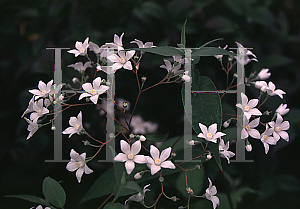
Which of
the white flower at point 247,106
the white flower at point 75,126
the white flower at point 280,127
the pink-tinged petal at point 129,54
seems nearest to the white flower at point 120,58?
the pink-tinged petal at point 129,54

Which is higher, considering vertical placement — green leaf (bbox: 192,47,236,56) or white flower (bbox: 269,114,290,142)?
green leaf (bbox: 192,47,236,56)

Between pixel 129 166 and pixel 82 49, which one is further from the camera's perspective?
pixel 82 49

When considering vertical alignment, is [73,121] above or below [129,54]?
below

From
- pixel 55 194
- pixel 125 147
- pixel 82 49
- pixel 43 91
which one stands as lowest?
pixel 55 194

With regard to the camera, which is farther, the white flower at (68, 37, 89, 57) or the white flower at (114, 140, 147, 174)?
the white flower at (68, 37, 89, 57)

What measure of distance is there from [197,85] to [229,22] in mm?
399

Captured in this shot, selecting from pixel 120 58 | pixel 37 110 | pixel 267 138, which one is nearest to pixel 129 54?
pixel 120 58

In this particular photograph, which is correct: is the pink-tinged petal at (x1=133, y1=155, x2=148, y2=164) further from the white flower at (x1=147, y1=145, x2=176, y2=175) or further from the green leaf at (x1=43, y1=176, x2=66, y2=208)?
the green leaf at (x1=43, y1=176, x2=66, y2=208)

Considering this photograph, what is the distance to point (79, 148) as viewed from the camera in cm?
84

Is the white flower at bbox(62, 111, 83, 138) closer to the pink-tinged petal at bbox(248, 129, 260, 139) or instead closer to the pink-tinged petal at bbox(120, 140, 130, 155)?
the pink-tinged petal at bbox(120, 140, 130, 155)

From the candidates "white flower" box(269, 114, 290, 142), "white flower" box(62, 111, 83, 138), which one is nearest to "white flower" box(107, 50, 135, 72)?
"white flower" box(62, 111, 83, 138)

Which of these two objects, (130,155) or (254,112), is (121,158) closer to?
(130,155)

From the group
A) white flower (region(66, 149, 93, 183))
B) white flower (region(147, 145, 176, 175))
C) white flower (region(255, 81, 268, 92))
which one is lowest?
white flower (region(66, 149, 93, 183))

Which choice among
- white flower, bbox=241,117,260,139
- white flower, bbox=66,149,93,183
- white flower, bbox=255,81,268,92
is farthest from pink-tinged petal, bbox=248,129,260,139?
white flower, bbox=66,149,93,183
